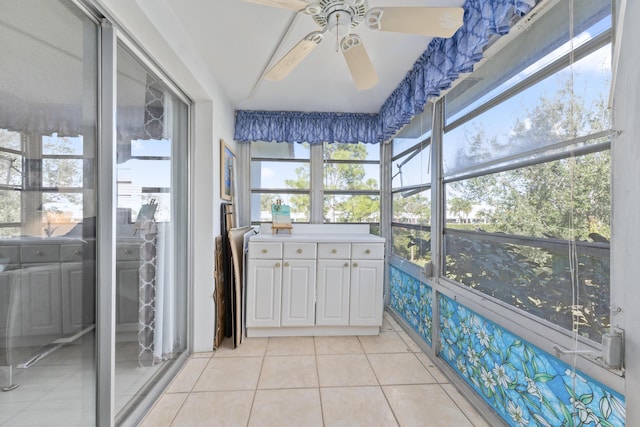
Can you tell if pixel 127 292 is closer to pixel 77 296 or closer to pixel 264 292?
pixel 77 296

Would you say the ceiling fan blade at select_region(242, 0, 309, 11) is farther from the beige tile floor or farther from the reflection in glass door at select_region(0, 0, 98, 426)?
the beige tile floor

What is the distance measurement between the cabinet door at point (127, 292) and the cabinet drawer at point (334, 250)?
1.51 meters

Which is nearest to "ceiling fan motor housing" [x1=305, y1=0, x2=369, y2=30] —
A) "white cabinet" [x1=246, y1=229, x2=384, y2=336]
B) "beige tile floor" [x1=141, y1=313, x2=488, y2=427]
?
"white cabinet" [x1=246, y1=229, x2=384, y2=336]

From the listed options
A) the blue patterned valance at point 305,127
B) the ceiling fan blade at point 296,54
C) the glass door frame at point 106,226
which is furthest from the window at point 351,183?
the glass door frame at point 106,226

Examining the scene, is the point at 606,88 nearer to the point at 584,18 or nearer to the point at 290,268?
the point at 584,18

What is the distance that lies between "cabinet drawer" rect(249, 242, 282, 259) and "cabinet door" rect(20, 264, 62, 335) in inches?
62.3

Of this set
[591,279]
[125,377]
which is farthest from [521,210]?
[125,377]

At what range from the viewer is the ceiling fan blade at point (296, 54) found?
134 cm

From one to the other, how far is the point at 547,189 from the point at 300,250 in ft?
6.28

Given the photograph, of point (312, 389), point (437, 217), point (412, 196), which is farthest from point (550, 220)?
point (312, 389)

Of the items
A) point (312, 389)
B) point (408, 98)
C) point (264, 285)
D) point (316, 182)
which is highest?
point (408, 98)

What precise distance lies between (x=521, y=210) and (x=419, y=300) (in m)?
1.39

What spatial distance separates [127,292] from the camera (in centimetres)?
151

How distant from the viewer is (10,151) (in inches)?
34.2
